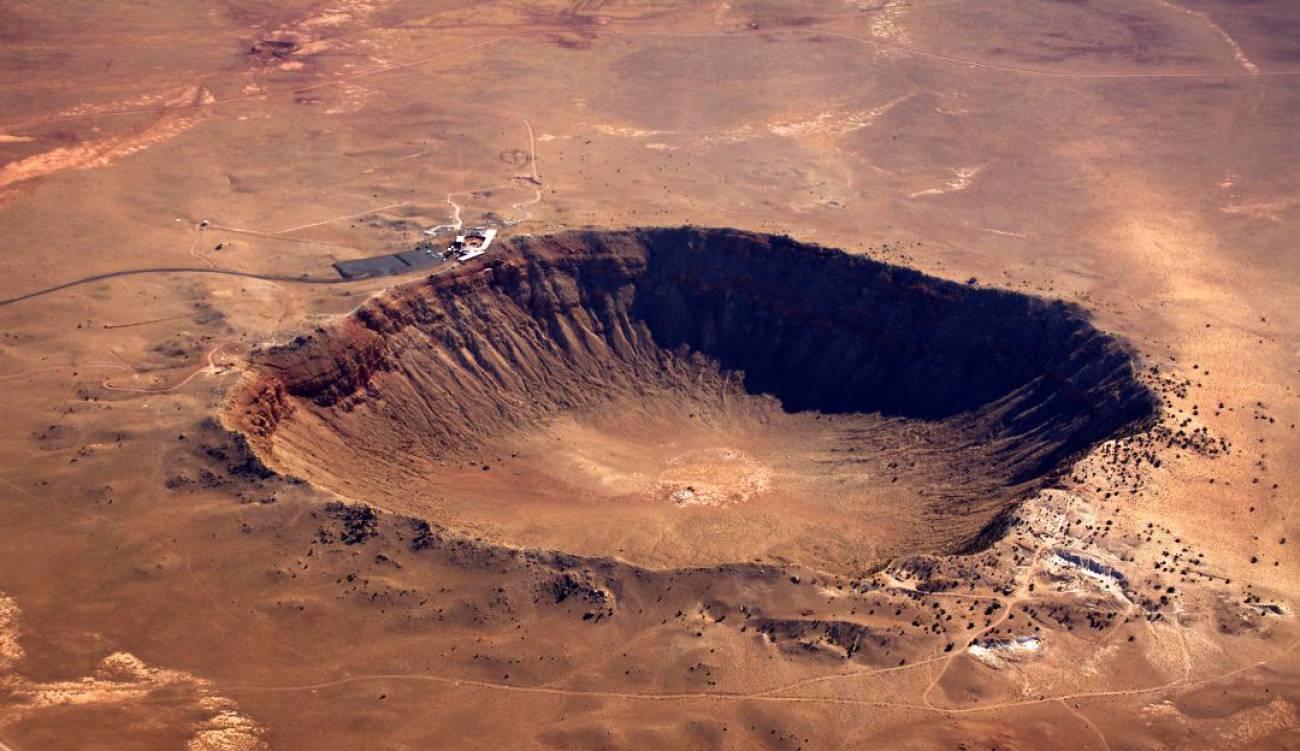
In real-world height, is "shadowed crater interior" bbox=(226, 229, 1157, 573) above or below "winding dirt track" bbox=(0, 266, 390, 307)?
below

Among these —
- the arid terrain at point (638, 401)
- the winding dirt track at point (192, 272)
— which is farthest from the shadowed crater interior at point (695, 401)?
the winding dirt track at point (192, 272)

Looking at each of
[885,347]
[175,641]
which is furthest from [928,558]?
[175,641]

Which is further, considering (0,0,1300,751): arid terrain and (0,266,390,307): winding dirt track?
(0,266,390,307): winding dirt track

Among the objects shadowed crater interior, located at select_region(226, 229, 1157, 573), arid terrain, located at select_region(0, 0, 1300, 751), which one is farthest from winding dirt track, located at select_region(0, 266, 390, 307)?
shadowed crater interior, located at select_region(226, 229, 1157, 573)

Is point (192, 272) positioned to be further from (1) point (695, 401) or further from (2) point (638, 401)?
(1) point (695, 401)

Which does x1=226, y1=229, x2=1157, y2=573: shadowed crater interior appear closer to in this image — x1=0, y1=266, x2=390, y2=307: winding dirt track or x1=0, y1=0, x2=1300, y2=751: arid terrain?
x1=0, y1=0, x2=1300, y2=751: arid terrain

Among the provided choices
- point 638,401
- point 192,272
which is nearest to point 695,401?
point 638,401
